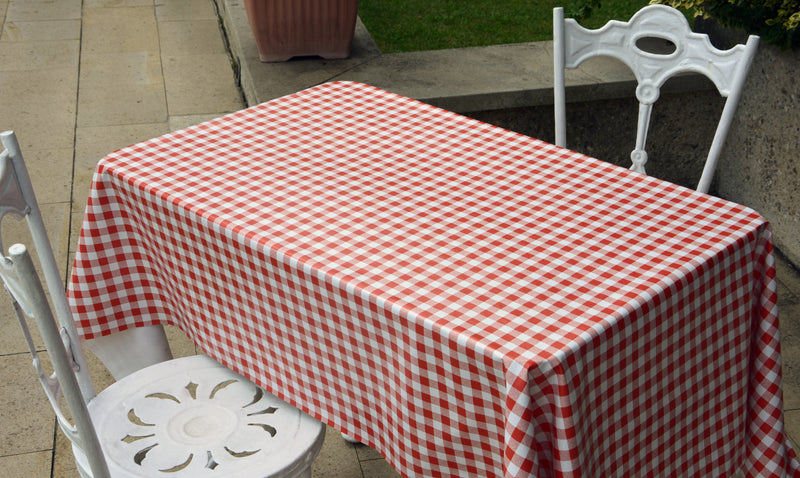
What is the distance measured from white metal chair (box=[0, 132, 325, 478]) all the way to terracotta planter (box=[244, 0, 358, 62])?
256 cm

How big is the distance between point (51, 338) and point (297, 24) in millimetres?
3082

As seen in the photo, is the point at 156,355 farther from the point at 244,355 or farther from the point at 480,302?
the point at 480,302

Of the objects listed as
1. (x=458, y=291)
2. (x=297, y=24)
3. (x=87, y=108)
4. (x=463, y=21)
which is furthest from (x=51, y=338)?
(x=463, y=21)

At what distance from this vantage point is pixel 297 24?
4156 mm

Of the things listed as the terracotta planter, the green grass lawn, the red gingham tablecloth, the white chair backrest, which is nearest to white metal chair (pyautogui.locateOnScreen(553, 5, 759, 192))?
the red gingham tablecloth

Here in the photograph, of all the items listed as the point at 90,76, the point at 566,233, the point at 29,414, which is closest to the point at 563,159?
the point at 566,233

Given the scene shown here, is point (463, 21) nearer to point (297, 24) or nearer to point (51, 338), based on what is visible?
point (297, 24)

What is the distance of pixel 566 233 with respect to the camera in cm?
166

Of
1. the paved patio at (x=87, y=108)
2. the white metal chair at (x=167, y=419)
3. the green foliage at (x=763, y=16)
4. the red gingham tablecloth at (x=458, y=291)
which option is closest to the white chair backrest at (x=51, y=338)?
the white metal chair at (x=167, y=419)

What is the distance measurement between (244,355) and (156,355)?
439mm

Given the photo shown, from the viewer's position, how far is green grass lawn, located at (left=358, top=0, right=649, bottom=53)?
4707mm

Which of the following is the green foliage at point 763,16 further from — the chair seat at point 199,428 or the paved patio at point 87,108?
the chair seat at point 199,428

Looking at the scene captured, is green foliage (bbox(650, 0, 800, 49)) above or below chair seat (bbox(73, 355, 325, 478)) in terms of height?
above

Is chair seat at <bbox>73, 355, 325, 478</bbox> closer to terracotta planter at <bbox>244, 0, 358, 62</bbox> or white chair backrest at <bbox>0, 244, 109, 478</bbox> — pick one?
white chair backrest at <bbox>0, 244, 109, 478</bbox>
